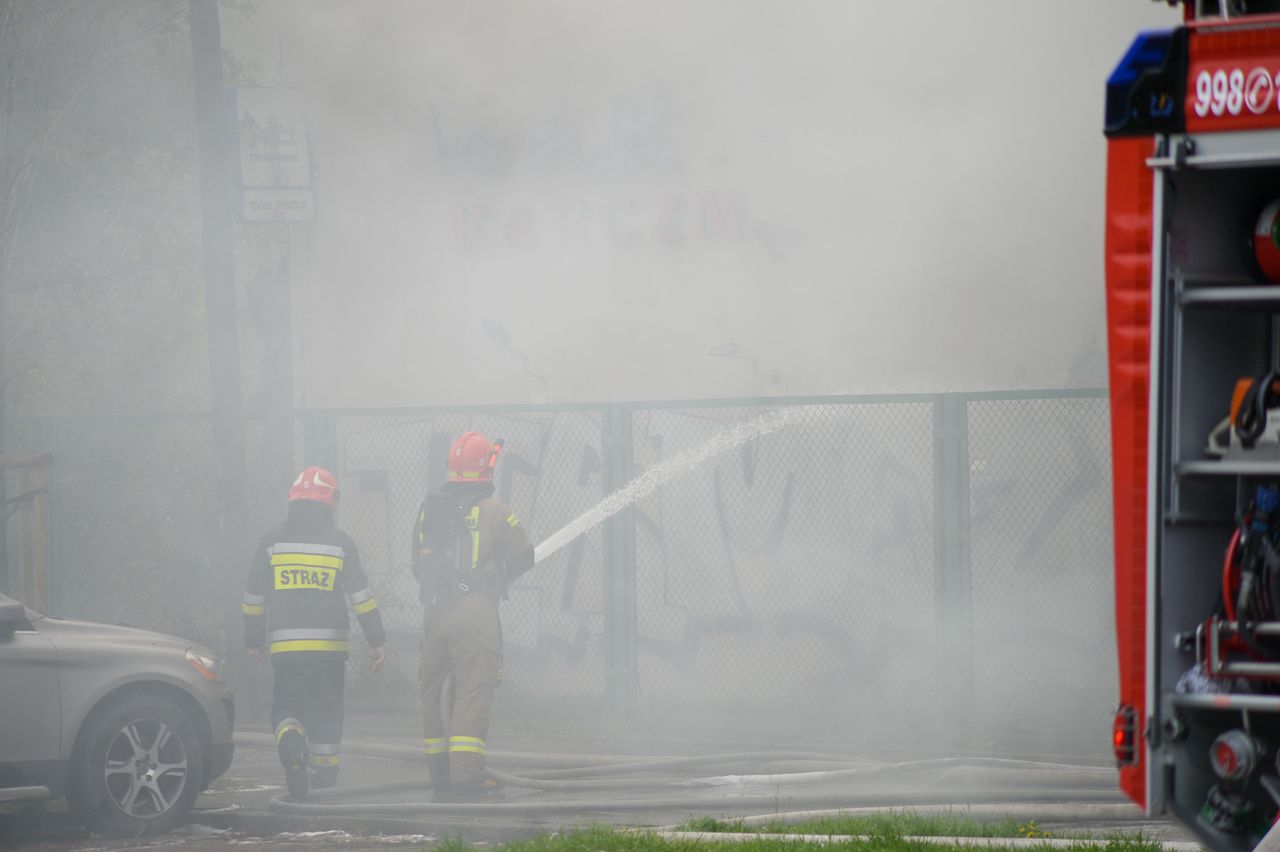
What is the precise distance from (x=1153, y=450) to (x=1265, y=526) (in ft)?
1.08

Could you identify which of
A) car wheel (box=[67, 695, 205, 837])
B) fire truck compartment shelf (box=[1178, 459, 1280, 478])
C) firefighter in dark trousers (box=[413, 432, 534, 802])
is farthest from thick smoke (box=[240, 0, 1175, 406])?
fire truck compartment shelf (box=[1178, 459, 1280, 478])

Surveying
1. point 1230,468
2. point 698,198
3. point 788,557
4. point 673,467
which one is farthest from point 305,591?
point 698,198

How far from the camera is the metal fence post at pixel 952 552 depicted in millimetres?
9086

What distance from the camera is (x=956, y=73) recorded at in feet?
41.9

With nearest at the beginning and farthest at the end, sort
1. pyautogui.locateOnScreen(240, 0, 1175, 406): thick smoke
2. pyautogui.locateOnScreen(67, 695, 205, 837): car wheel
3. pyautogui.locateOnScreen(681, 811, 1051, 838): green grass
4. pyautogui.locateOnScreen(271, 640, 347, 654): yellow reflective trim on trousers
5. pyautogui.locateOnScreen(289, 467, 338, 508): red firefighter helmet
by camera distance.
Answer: pyautogui.locateOnScreen(681, 811, 1051, 838): green grass → pyautogui.locateOnScreen(67, 695, 205, 837): car wheel → pyautogui.locateOnScreen(271, 640, 347, 654): yellow reflective trim on trousers → pyautogui.locateOnScreen(289, 467, 338, 508): red firefighter helmet → pyautogui.locateOnScreen(240, 0, 1175, 406): thick smoke

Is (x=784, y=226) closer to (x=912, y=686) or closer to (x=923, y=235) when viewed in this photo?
(x=923, y=235)

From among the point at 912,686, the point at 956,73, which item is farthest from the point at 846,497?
the point at 956,73

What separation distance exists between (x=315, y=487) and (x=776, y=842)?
3413mm

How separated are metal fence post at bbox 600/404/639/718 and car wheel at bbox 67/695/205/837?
3.27 m

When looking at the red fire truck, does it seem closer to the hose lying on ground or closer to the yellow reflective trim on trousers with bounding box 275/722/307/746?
the hose lying on ground

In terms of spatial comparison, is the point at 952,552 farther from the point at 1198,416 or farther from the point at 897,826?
the point at 1198,416

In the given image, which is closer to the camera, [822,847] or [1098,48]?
[822,847]

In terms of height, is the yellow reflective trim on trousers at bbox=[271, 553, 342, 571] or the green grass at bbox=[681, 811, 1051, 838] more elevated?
the yellow reflective trim on trousers at bbox=[271, 553, 342, 571]

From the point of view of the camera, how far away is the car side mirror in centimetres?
671
